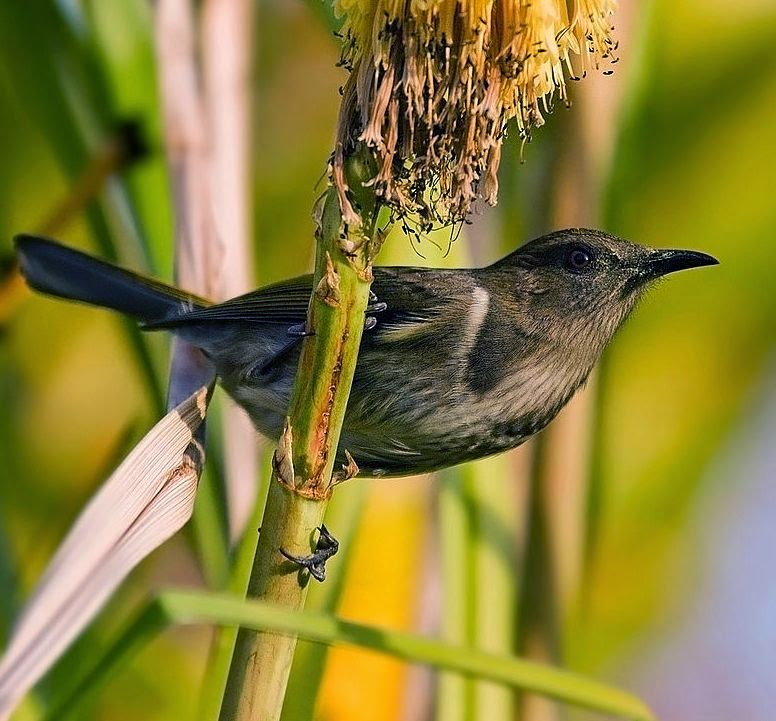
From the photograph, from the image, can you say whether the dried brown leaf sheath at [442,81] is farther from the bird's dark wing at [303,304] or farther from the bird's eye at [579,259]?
the bird's eye at [579,259]

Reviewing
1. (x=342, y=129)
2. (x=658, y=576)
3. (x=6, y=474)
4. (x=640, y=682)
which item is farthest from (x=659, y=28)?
(x=6, y=474)

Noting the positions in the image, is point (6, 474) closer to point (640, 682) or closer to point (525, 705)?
point (525, 705)

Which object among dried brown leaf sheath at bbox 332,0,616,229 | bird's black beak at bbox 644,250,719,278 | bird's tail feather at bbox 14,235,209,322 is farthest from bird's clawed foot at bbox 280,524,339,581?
bird's black beak at bbox 644,250,719,278

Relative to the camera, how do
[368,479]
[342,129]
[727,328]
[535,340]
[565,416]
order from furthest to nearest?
[727,328]
[535,340]
[565,416]
[368,479]
[342,129]

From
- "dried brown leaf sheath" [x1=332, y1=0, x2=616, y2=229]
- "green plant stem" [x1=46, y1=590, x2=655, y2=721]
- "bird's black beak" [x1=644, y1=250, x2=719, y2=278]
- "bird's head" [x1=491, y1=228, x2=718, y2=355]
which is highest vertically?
"dried brown leaf sheath" [x1=332, y1=0, x2=616, y2=229]

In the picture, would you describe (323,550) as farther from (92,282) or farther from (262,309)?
(92,282)

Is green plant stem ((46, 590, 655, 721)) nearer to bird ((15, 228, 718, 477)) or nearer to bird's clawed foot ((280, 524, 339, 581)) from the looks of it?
bird's clawed foot ((280, 524, 339, 581))
